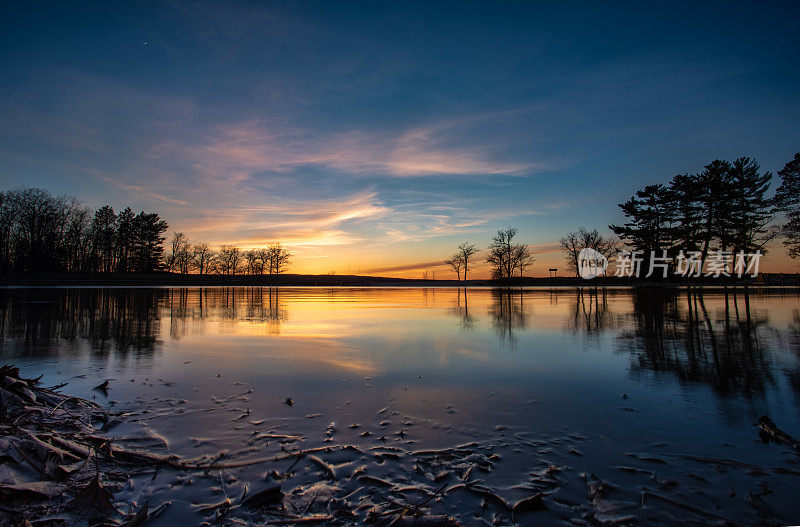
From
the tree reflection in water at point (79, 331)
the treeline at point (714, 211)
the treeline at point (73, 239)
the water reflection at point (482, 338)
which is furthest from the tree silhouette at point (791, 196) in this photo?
the treeline at point (73, 239)

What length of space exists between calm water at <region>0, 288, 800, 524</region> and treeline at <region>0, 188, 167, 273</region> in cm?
7911

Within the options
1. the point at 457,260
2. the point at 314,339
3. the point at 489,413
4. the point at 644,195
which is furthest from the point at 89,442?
the point at 457,260

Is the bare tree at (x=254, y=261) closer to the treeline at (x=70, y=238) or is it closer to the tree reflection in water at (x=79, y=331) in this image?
the treeline at (x=70, y=238)

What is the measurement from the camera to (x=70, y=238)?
74.4 meters

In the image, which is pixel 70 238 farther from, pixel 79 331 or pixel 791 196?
pixel 791 196

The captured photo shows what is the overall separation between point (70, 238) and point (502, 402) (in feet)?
315

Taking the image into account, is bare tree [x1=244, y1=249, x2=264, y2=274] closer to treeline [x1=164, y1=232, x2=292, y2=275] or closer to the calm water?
treeline [x1=164, y1=232, x2=292, y2=275]

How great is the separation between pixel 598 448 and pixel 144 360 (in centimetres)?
768

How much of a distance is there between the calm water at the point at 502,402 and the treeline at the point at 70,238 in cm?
7911

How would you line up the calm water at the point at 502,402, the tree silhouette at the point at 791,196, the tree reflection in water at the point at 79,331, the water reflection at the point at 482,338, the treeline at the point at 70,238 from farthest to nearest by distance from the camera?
the treeline at the point at 70,238 → the tree silhouette at the point at 791,196 → the tree reflection in water at the point at 79,331 → the water reflection at the point at 482,338 → the calm water at the point at 502,402

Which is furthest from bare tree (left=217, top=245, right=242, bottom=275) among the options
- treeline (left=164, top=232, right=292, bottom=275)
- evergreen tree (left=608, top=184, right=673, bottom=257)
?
evergreen tree (left=608, top=184, right=673, bottom=257)

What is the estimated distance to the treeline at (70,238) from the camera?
66375 millimetres

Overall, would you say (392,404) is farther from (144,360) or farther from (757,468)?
(144,360)

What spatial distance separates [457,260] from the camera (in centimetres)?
9719
